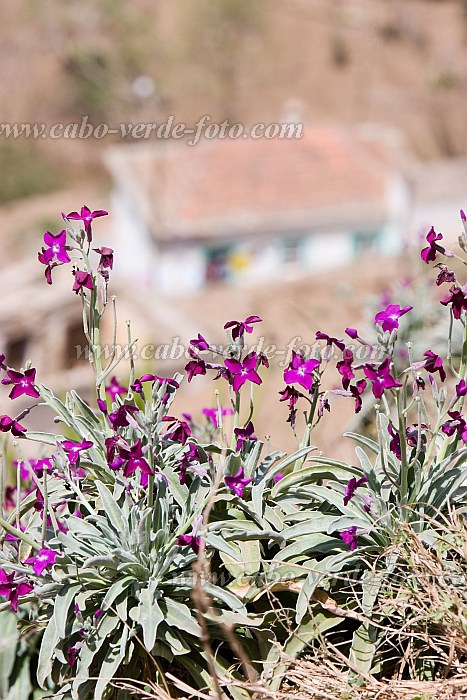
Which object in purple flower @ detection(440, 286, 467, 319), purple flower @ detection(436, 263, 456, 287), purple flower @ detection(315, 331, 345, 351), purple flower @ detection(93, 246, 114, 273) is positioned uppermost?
purple flower @ detection(93, 246, 114, 273)

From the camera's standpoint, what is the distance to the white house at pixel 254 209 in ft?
56.4

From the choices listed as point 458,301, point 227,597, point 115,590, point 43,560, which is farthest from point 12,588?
point 458,301

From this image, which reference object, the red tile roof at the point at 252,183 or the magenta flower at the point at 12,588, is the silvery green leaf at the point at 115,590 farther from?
the red tile roof at the point at 252,183

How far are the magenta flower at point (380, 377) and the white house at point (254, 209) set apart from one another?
1537 cm

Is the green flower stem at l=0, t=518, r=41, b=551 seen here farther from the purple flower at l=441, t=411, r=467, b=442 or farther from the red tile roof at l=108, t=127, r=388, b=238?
the red tile roof at l=108, t=127, r=388, b=238

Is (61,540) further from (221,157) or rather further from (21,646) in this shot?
(221,157)

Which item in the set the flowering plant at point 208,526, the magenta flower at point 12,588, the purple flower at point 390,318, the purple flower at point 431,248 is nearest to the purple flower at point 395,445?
the flowering plant at point 208,526

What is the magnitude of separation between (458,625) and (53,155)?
2734 cm

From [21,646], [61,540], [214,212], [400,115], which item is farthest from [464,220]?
[400,115]

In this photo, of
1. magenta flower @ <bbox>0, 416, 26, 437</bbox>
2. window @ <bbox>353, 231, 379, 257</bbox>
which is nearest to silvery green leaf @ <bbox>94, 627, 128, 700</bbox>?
magenta flower @ <bbox>0, 416, 26, 437</bbox>

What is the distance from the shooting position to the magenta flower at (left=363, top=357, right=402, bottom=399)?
1.67 metres

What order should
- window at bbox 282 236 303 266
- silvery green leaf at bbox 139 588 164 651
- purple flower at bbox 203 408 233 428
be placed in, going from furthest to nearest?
window at bbox 282 236 303 266 → purple flower at bbox 203 408 233 428 → silvery green leaf at bbox 139 588 164 651

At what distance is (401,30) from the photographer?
105 feet

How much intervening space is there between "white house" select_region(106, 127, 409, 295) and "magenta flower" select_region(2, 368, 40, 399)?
49.7 feet
